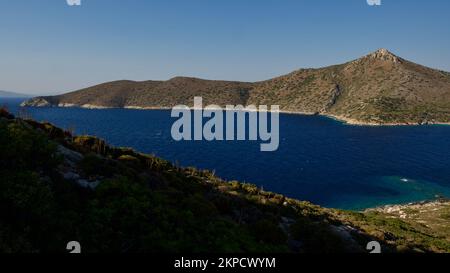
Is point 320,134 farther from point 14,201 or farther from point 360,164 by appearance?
point 14,201

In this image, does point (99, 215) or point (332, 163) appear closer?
point (99, 215)

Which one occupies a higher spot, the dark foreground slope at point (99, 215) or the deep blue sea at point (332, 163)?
the dark foreground slope at point (99, 215)

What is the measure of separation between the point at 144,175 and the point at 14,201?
10.3 meters

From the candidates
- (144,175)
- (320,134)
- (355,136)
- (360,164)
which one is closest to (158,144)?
(360,164)

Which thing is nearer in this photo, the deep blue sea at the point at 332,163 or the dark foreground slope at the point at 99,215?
the dark foreground slope at the point at 99,215

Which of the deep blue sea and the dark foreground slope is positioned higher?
the dark foreground slope

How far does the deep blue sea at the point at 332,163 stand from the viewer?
279 ft

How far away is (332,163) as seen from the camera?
118688mm

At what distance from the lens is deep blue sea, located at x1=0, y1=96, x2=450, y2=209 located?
85000 mm

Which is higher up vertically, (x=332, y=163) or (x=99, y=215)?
(x=99, y=215)

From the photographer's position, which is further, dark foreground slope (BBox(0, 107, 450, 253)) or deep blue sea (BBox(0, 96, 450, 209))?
deep blue sea (BBox(0, 96, 450, 209))
